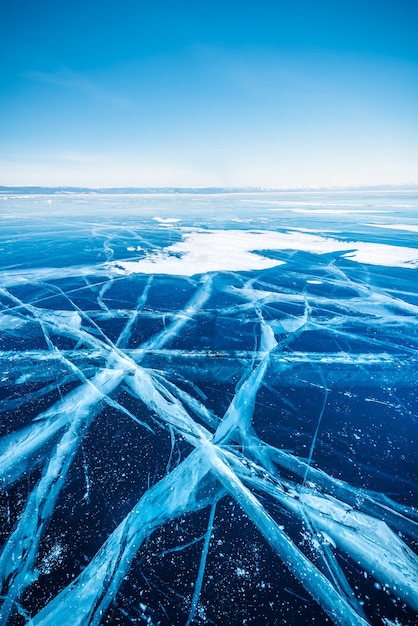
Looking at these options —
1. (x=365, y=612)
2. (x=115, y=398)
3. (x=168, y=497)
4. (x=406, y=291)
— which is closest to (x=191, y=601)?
(x=168, y=497)

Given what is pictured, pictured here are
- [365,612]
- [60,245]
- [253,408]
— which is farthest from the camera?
[60,245]

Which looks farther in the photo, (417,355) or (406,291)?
(406,291)

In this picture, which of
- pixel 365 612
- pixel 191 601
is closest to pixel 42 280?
pixel 191 601

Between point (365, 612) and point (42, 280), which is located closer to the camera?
point (365, 612)

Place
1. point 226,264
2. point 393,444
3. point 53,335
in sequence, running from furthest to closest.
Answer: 1. point 226,264
2. point 53,335
3. point 393,444

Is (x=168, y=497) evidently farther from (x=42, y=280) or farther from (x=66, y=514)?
(x=42, y=280)

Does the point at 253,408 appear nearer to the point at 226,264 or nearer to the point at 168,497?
the point at 168,497

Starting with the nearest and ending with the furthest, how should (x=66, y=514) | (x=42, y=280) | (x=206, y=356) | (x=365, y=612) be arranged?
(x=365, y=612)
(x=66, y=514)
(x=206, y=356)
(x=42, y=280)
